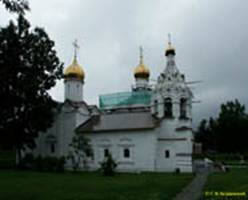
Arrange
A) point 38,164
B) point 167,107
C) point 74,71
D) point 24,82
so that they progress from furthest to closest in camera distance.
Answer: point 74,71
point 38,164
point 167,107
point 24,82

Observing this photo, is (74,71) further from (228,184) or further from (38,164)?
(228,184)

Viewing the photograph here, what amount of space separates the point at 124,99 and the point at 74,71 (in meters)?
7.82

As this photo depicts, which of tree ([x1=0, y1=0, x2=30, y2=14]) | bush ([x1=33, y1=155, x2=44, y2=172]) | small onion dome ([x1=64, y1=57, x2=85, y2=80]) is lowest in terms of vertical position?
bush ([x1=33, y1=155, x2=44, y2=172])

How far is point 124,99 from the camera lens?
46875mm

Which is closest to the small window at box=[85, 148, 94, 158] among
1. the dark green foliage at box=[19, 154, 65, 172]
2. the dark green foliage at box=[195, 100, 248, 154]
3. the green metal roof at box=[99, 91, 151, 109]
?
the dark green foliage at box=[19, 154, 65, 172]

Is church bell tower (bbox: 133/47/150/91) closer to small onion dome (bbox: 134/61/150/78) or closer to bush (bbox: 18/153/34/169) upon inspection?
small onion dome (bbox: 134/61/150/78)

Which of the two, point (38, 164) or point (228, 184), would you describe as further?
point (38, 164)

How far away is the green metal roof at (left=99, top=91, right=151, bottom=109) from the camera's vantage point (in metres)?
45.5

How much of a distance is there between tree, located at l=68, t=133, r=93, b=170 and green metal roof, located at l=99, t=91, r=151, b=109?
9.80 meters

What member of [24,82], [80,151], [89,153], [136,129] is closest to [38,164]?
[80,151]

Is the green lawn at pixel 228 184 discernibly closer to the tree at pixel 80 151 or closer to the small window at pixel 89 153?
the small window at pixel 89 153

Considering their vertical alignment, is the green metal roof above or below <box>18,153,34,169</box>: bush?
above

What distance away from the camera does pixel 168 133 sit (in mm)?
36406

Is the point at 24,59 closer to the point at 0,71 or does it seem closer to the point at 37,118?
the point at 0,71
